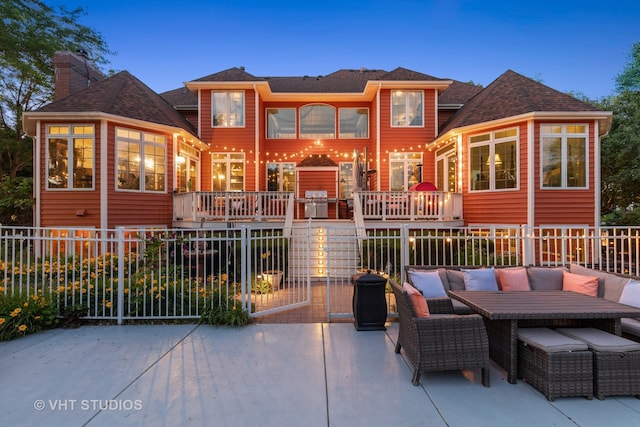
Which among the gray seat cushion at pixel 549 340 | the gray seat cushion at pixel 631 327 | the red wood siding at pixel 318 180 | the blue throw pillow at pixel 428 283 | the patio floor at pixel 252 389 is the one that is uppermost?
the red wood siding at pixel 318 180

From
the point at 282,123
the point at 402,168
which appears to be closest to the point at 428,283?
the point at 402,168

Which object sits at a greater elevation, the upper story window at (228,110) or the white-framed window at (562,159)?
the upper story window at (228,110)

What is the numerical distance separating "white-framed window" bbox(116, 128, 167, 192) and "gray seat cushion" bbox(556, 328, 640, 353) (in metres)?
11.3

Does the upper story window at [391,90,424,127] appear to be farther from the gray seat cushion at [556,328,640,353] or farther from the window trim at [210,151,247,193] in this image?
the gray seat cushion at [556,328,640,353]

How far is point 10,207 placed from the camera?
528 inches

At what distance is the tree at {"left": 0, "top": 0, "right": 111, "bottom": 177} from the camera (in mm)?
14977

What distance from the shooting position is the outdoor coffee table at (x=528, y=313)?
10.3ft

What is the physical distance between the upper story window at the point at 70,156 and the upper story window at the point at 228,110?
16.1 feet

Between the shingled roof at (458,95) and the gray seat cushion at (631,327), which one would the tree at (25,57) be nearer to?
the shingled roof at (458,95)

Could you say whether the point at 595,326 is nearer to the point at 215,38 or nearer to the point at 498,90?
the point at 498,90

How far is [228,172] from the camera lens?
13.3 metres

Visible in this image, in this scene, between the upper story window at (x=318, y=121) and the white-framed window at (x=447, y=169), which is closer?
the white-framed window at (x=447, y=169)

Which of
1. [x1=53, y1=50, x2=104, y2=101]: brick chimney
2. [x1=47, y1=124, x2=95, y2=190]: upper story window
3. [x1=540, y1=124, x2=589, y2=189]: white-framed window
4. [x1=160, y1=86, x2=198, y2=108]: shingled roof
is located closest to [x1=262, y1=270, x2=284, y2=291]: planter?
[x1=47, y1=124, x2=95, y2=190]: upper story window

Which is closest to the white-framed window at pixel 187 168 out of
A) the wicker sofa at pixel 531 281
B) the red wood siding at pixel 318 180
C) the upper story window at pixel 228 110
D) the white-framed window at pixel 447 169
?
the upper story window at pixel 228 110
